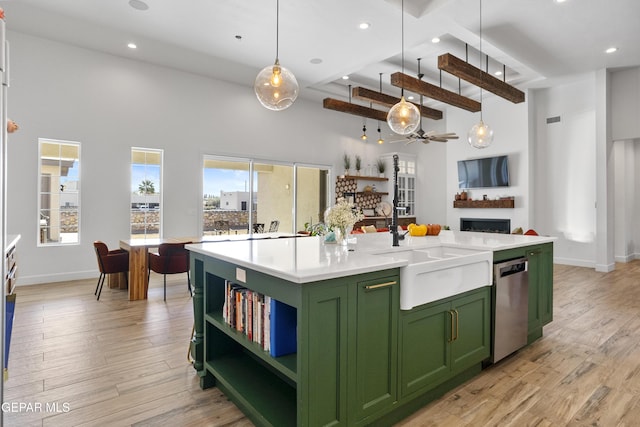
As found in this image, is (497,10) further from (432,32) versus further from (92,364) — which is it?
(92,364)

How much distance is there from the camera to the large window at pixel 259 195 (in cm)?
696

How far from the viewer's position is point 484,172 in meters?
7.77

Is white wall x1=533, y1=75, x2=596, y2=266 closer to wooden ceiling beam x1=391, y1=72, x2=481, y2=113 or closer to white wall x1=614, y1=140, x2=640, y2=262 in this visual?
white wall x1=614, y1=140, x2=640, y2=262

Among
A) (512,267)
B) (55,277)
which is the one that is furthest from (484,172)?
(55,277)

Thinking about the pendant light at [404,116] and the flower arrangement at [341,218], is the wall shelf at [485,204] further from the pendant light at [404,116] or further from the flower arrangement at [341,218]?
the flower arrangement at [341,218]

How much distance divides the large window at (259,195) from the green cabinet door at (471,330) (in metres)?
5.52

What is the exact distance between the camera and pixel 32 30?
4969mm

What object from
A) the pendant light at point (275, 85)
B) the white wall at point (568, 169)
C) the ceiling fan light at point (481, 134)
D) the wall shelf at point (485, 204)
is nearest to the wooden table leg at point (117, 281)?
the pendant light at point (275, 85)

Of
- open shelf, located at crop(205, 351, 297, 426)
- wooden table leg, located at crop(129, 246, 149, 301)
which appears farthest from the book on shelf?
wooden table leg, located at crop(129, 246, 149, 301)

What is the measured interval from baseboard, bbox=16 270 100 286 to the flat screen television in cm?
773

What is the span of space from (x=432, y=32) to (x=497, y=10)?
2.68ft

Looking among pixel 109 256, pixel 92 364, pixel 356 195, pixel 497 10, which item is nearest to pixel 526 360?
pixel 92 364

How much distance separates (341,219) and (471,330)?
1.19 m

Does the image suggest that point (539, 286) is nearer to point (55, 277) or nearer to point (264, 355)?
point (264, 355)
